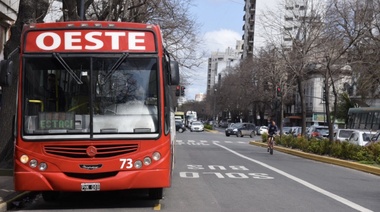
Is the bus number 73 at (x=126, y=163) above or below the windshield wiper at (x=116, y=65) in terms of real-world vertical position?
below

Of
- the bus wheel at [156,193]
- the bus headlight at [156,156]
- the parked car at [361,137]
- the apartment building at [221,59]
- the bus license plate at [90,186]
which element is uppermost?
the apartment building at [221,59]

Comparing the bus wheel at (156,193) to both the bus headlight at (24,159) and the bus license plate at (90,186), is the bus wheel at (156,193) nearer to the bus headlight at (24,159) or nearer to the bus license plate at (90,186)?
the bus license plate at (90,186)

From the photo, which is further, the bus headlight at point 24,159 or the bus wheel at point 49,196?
the bus wheel at point 49,196

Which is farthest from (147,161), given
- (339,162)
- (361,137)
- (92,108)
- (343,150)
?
(361,137)

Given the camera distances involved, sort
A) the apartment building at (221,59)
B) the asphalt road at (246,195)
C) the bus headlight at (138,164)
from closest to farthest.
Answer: the bus headlight at (138,164)
the asphalt road at (246,195)
the apartment building at (221,59)

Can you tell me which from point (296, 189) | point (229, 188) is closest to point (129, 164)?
point (229, 188)

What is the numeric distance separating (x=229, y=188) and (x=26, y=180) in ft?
18.0

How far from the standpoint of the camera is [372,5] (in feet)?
87.2

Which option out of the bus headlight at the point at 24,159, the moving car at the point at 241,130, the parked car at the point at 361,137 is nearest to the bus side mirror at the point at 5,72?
the bus headlight at the point at 24,159

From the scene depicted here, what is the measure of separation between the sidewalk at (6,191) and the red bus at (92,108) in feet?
2.84

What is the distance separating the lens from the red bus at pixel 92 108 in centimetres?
947

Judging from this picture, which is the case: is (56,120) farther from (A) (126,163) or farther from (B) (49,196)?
(B) (49,196)

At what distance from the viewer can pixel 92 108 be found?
31.8 ft

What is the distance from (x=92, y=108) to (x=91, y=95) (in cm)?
24
